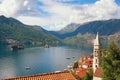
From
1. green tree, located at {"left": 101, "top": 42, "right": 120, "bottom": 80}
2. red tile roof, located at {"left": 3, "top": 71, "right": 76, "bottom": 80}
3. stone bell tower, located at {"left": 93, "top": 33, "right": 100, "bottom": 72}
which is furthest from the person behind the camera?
stone bell tower, located at {"left": 93, "top": 33, "right": 100, "bottom": 72}

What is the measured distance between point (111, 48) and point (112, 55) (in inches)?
51.9

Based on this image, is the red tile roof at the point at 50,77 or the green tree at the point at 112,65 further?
the green tree at the point at 112,65

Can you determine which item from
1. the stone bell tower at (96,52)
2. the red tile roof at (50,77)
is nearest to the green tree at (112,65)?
the red tile roof at (50,77)

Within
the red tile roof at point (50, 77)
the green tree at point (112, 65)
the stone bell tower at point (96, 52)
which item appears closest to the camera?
the red tile roof at point (50, 77)

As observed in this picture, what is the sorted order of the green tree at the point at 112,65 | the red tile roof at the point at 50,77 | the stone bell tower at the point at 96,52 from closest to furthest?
1. the red tile roof at the point at 50,77
2. the green tree at the point at 112,65
3. the stone bell tower at the point at 96,52

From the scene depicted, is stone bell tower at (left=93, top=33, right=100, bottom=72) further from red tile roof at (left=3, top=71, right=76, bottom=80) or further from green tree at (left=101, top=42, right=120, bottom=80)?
red tile roof at (left=3, top=71, right=76, bottom=80)

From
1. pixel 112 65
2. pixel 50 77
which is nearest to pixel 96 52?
pixel 112 65

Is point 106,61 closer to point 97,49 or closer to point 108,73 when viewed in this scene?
point 108,73

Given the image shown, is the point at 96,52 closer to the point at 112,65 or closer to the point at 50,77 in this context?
the point at 112,65

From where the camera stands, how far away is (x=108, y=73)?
40469 mm

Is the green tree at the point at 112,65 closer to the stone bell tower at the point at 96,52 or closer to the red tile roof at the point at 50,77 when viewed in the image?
the red tile roof at the point at 50,77

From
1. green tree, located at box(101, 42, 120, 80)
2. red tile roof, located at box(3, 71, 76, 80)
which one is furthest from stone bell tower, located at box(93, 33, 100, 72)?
red tile roof, located at box(3, 71, 76, 80)

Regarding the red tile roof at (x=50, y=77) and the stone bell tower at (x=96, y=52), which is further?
the stone bell tower at (x=96, y=52)

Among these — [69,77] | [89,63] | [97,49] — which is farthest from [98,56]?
[89,63]
